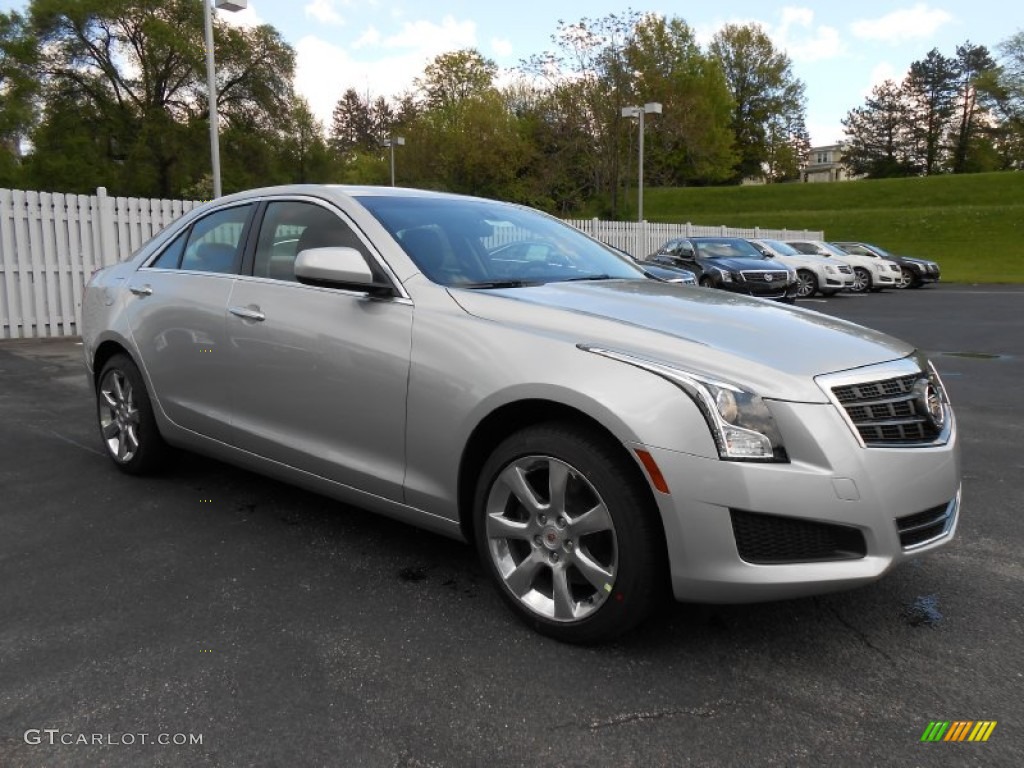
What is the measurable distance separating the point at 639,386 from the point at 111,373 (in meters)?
3.52

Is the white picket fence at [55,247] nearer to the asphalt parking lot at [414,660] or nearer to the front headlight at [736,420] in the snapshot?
the asphalt parking lot at [414,660]

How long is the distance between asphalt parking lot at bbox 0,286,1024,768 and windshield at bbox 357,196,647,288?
123 centimetres

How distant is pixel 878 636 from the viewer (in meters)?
2.89

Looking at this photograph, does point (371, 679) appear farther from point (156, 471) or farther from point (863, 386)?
point (156, 471)

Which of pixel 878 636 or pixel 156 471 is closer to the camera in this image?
pixel 878 636

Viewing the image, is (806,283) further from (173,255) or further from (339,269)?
(339,269)

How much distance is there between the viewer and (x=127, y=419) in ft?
15.6

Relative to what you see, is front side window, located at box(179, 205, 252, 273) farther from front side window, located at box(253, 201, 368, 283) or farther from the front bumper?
the front bumper

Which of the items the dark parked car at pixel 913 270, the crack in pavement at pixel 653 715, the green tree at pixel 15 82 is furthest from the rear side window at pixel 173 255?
the green tree at pixel 15 82

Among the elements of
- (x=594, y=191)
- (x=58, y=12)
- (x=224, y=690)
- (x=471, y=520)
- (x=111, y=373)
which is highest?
(x=58, y=12)

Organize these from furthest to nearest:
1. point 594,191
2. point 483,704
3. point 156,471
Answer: point 594,191
point 156,471
point 483,704

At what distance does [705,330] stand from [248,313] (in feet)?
6.90

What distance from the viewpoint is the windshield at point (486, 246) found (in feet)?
11.4

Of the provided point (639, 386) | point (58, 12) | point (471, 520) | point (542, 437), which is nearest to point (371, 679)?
point (471, 520)
